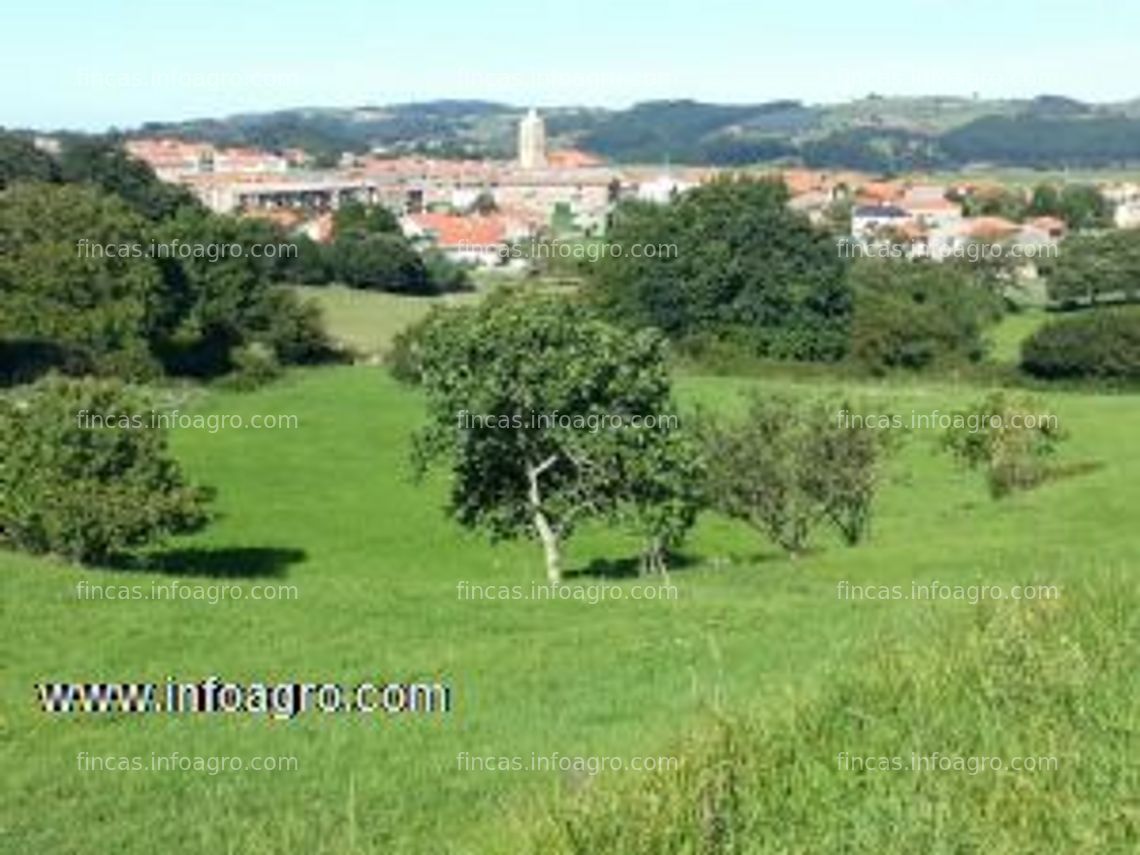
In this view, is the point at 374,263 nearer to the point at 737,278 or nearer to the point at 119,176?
the point at 119,176

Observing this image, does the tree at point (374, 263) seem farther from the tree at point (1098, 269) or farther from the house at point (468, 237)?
the tree at point (1098, 269)

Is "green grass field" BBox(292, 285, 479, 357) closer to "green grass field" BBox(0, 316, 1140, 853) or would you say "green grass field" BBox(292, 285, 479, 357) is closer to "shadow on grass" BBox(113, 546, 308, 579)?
"shadow on grass" BBox(113, 546, 308, 579)

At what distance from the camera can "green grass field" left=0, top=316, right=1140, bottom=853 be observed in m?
10.2

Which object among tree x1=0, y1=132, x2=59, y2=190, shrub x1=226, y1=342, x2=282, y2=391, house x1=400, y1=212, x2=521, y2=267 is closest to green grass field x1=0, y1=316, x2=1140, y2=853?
shrub x1=226, y1=342, x2=282, y2=391

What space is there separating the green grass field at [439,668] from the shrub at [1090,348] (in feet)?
162

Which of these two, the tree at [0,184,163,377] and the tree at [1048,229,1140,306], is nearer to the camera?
the tree at [0,184,163,377]

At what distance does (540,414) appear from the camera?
34.9 metres

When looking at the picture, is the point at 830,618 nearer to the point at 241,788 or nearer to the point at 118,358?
the point at 241,788

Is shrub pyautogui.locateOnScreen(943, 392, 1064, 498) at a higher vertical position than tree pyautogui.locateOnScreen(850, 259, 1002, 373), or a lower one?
higher

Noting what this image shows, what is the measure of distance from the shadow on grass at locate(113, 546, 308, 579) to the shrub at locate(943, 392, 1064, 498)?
843 inches

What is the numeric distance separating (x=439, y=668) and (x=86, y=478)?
84.1ft

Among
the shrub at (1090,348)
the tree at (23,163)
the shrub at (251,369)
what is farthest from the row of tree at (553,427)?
the tree at (23,163)

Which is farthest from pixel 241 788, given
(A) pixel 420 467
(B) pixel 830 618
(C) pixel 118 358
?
(C) pixel 118 358

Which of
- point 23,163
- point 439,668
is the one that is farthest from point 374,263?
point 439,668
